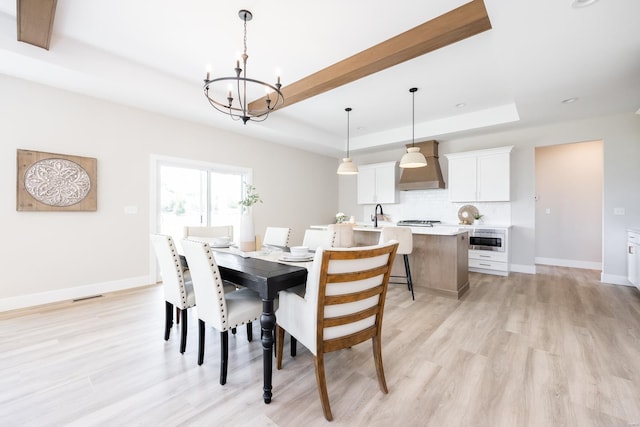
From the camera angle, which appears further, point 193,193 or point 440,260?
point 193,193

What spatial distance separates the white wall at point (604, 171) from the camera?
4066 mm

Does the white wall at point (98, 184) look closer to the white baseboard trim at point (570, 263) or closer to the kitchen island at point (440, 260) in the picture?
the kitchen island at point (440, 260)

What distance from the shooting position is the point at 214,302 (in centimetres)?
174

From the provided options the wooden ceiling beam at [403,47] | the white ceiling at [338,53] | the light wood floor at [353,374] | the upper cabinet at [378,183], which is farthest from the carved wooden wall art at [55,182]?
the upper cabinet at [378,183]

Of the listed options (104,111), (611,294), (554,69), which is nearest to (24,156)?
(104,111)

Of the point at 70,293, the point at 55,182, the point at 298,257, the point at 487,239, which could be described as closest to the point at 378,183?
the point at 487,239

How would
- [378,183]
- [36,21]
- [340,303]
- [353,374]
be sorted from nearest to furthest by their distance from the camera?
[340,303]
[353,374]
[36,21]
[378,183]

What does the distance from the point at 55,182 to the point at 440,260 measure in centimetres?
477

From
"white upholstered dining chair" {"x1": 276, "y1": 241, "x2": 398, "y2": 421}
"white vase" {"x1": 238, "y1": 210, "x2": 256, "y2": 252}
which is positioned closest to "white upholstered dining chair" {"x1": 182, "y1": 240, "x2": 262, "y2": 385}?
"white upholstered dining chair" {"x1": 276, "y1": 241, "x2": 398, "y2": 421}

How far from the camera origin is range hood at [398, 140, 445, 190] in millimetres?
5535

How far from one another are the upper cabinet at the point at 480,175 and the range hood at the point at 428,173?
10.0 inches

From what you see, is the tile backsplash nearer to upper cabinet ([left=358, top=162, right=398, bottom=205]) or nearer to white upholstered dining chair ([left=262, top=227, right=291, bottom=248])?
upper cabinet ([left=358, top=162, right=398, bottom=205])

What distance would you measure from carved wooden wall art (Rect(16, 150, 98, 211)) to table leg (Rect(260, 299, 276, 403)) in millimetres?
3225

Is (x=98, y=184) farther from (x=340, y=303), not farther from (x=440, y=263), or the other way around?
(x=440, y=263)
